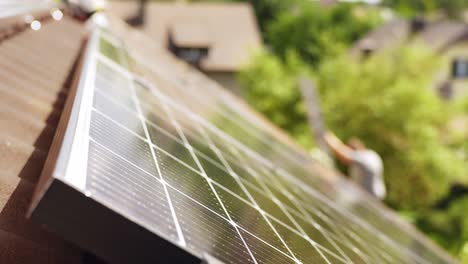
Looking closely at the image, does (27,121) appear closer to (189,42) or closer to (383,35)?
(189,42)

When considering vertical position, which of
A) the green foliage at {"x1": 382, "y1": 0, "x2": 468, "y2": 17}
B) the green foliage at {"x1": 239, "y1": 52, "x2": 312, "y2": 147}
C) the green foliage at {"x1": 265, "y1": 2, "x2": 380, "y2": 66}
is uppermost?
the green foliage at {"x1": 382, "y1": 0, "x2": 468, "y2": 17}

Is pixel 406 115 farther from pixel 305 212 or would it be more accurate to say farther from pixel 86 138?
pixel 86 138

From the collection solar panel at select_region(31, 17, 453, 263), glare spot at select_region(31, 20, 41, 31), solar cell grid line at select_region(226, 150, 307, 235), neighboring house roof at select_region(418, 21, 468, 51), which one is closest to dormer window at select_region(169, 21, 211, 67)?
neighboring house roof at select_region(418, 21, 468, 51)

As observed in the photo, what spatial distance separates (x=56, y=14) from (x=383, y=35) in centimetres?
5743

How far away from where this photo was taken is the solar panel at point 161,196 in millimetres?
2652

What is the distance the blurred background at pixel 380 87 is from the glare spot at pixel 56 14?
642 inches

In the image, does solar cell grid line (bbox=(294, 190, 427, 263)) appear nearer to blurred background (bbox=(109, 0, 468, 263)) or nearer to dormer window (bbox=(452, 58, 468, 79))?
blurred background (bbox=(109, 0, 468, 263))

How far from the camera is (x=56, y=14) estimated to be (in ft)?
40.8

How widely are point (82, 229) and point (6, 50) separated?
4675mm

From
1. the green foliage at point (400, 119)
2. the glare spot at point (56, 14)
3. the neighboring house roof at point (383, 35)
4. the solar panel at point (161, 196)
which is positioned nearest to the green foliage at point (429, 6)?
the neighboring house roof at point (383, 35)

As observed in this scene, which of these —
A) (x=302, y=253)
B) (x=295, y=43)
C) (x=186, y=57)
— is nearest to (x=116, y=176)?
(x=302, y=253)

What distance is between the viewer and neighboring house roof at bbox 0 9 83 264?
3.50 meters

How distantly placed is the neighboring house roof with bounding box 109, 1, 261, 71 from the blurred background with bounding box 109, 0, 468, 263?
8cm

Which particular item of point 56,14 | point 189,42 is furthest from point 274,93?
point 56,14
